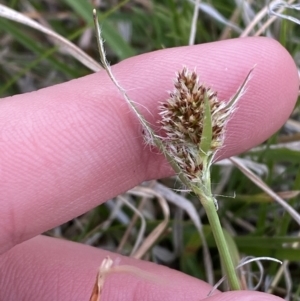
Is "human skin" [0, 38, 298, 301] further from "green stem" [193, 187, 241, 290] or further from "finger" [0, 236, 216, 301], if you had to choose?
"green stem" [193, 187, 241, 290]

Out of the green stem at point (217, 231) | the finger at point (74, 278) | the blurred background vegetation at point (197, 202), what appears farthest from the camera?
the blurred background vegetation at point (197, 202)

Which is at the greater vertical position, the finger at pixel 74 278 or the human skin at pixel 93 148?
the human skin at pixel 93 148

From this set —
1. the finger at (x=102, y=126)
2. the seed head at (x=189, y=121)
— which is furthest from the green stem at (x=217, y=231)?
the finger at (x=102, y=126)

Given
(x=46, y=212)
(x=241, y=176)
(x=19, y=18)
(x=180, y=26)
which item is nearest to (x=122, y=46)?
(x=180, y=26)

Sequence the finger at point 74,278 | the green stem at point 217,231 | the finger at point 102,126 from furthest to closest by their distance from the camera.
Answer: the finger at point 74,278 → the finger at point 102,126 → the green stem at point 217,231

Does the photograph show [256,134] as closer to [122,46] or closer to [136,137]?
[136,137]

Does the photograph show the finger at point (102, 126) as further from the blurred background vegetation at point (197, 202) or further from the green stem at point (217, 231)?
the green stem at point (217, 231)
